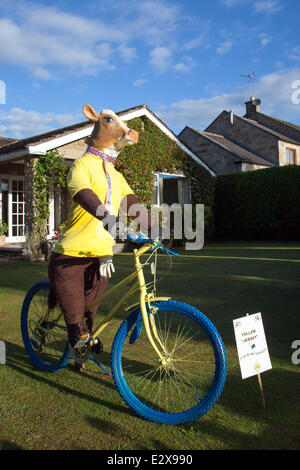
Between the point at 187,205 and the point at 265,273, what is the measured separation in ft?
25.1

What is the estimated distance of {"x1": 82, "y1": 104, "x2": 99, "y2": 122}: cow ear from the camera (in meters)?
2.90

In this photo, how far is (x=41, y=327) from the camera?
3174 mm

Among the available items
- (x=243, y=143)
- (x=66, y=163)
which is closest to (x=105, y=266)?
(x=66, y=163)

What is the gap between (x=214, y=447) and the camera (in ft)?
6.63

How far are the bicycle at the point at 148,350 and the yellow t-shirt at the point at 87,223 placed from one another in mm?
315

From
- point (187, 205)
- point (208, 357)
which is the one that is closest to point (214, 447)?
point (208, 357)

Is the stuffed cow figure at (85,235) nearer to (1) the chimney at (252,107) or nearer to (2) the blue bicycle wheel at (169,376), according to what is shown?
(2) the blue bicycle wheel at (169,376)

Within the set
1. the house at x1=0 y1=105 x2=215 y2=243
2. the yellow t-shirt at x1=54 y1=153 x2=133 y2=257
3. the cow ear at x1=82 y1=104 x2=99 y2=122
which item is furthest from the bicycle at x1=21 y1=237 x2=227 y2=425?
the house at x1=0 y1=105 x2=215 y2=243

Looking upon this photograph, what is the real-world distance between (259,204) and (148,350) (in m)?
14.6

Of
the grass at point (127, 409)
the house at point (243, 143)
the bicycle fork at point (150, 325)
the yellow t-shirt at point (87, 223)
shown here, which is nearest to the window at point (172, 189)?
the house at point (243, 143)

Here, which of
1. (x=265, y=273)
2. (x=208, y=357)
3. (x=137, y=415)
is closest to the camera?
(x=137, y=415)

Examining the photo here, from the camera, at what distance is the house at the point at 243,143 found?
23.0 m

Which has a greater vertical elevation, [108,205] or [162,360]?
[108,205]
